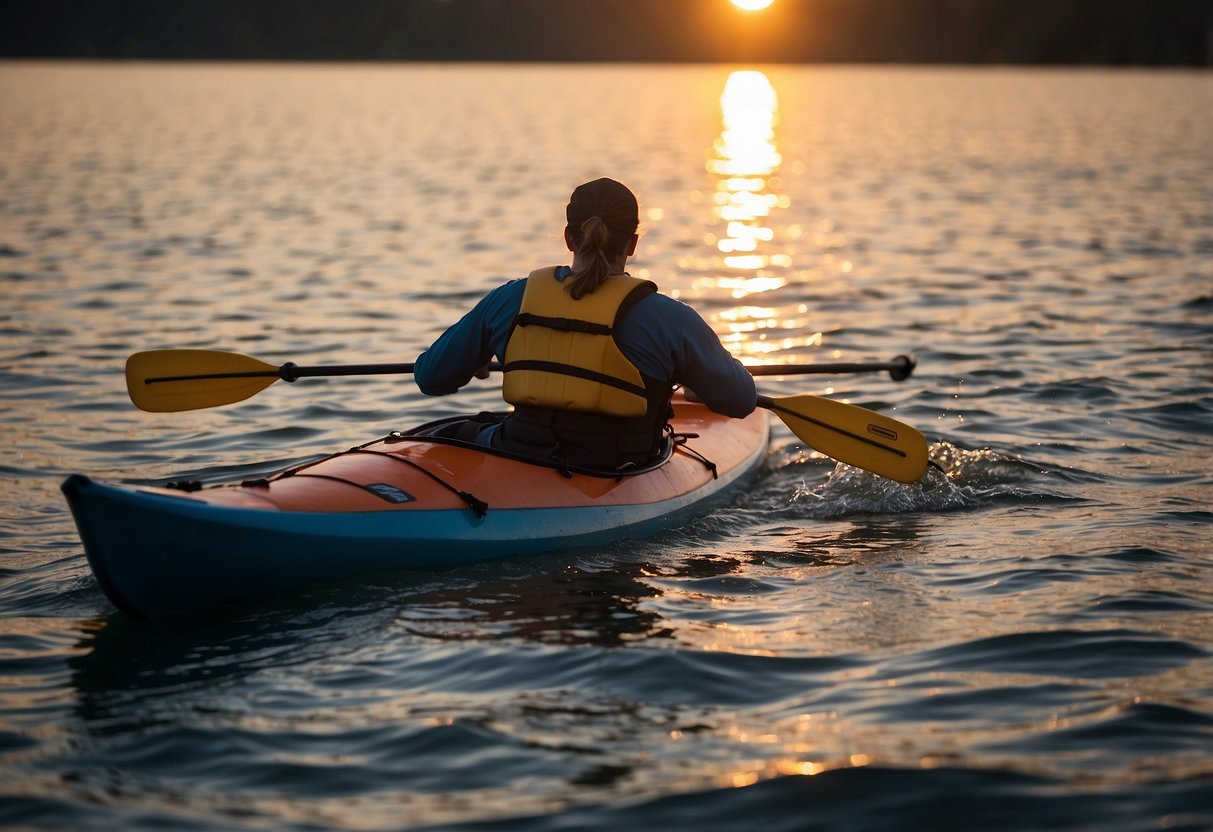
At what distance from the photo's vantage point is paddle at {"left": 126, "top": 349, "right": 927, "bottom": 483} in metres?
Result: 6.29

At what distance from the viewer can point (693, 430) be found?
23.0 ft

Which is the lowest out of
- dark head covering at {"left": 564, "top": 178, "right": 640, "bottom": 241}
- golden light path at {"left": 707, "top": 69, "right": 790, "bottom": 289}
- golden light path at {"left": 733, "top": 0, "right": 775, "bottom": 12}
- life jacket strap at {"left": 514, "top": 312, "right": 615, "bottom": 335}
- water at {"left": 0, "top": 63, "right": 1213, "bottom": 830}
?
water at {"left": 0, "top": 63, "right": 1213, "bottom": 830}

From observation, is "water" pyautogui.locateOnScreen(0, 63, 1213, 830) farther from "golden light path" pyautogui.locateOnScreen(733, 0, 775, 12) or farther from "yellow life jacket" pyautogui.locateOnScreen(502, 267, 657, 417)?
"golden light path" pyautogui.locateOnScreen(733, 0, 775, 12)

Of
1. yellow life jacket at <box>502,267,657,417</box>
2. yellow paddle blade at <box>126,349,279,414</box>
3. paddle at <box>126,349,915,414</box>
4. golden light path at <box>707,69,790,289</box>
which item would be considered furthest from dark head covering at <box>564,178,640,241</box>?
golden light path at <box>707,69,790,289</box>

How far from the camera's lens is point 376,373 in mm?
6398

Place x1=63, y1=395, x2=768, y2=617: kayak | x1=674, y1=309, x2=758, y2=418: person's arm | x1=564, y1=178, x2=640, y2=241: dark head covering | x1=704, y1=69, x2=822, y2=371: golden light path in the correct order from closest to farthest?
x1=63, y1=395, x2=768, y2=617: kayak
x1=564, y1=178, x2=640, y2=241: dark head covering
x1=674, y1=309, x2=758, y2=418: person's arm
x1=704, y1=69, x2=822, y2=371: golden light path

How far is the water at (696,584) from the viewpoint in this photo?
3791mm

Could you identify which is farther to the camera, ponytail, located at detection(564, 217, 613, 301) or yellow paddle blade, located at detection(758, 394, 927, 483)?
yellow paddle blade, located at detection(758, 394, 927, 483)

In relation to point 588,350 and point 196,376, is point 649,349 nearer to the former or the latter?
point 588,350

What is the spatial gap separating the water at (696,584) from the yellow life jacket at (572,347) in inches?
25.4

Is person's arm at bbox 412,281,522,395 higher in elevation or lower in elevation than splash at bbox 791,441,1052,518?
higher

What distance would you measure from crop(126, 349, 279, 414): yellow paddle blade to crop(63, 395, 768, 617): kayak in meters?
1.02

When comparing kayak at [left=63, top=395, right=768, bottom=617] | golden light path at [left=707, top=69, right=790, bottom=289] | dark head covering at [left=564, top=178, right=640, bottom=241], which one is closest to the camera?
kayak at [left=63, top=395, right=768, bottom=617]

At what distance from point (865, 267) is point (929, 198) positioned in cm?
661
